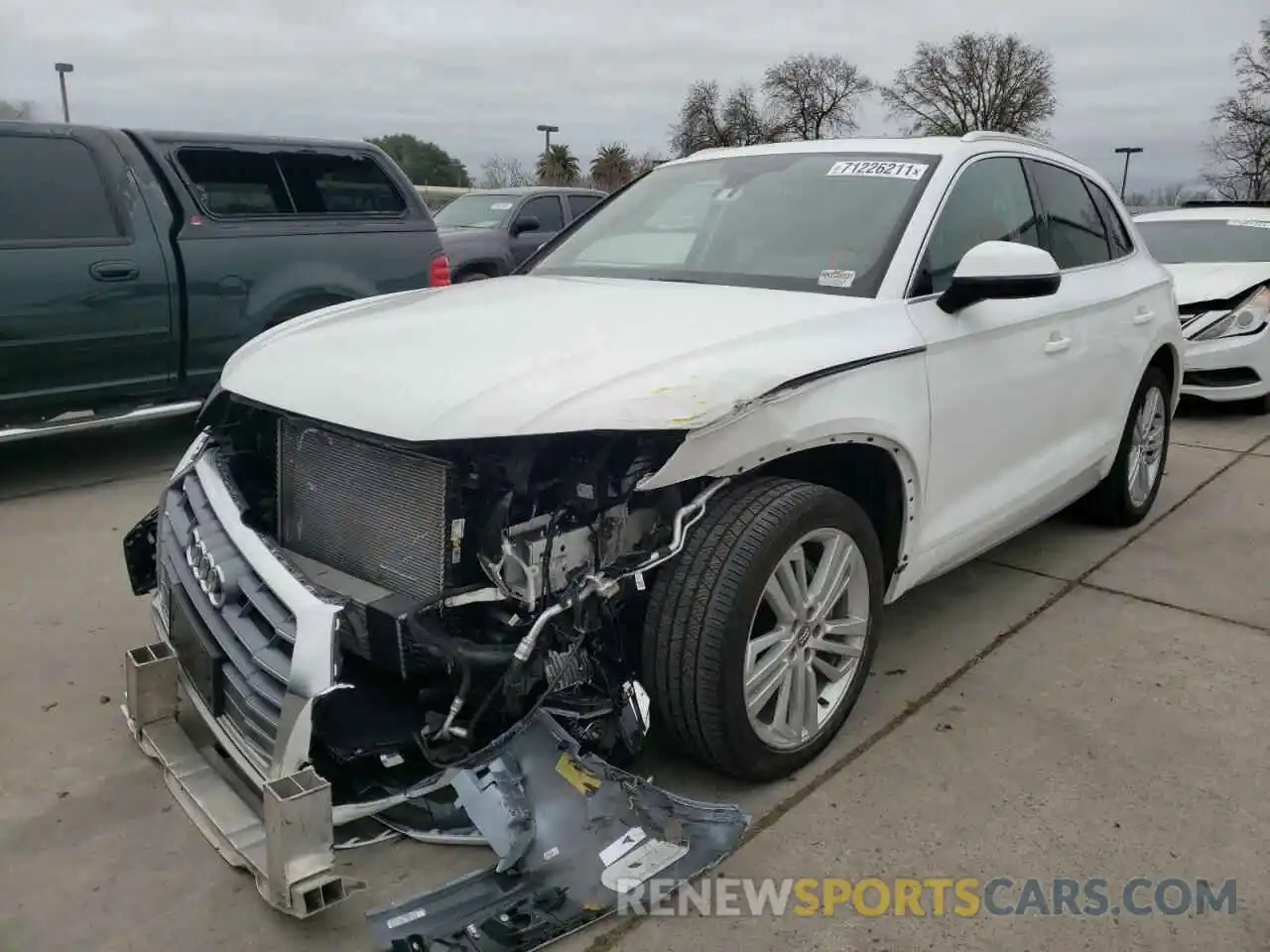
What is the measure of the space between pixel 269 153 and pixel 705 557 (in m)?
4.97

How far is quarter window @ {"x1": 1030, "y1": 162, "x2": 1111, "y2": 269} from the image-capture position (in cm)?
407

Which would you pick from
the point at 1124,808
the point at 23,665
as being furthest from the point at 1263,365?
the point at 23,665

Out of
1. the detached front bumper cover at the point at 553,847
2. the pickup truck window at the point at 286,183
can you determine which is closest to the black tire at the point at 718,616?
the detached front bumper cover at the point at 553,847

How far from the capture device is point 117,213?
5582 mm

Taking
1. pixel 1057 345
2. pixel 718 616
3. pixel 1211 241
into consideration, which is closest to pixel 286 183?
pixel 1057 345

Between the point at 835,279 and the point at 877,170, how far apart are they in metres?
0.59

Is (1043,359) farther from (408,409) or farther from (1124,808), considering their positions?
(408,409)

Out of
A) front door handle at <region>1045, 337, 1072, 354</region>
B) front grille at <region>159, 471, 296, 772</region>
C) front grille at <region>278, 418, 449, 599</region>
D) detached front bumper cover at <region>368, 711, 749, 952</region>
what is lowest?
detached front bumper cover at <region>368, 711, 749, 952</region>

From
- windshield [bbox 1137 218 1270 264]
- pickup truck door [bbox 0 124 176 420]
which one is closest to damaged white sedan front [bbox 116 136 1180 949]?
pickup truck door [bbox 0 124 176 420]

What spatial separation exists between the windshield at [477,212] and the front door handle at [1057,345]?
9.03 metres

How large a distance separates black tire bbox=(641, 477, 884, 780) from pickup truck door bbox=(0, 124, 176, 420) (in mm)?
4141

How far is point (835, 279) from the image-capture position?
124 inches

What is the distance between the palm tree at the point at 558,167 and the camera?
160 ft
